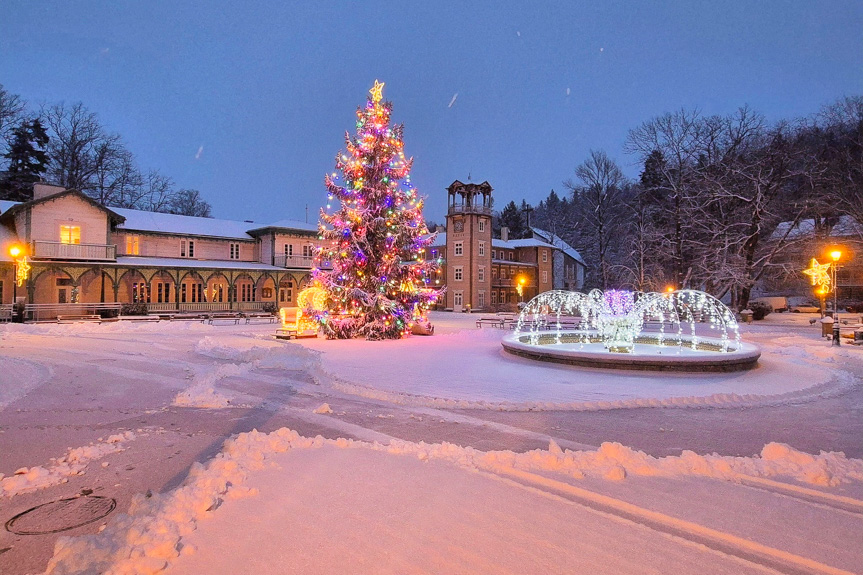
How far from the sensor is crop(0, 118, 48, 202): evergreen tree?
45.8 metres

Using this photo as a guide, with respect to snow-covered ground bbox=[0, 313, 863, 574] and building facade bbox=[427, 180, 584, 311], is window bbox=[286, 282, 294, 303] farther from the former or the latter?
snow-covered ground bbox=[0, 313, 863, 574]

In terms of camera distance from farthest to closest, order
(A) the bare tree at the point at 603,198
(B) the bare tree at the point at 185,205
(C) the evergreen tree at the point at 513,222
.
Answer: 1. (C) the evergreen tree at the point at 513,222
2. (B) the bare tree at the point at 185,205
3. (A) the bare tree at the point at 603,198

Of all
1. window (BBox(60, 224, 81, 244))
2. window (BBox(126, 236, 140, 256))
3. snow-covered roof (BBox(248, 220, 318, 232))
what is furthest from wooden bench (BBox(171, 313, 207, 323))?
snow-covered roof (BBox(248, 220, 318, 232))

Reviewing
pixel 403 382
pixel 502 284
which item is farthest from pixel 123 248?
pixel 502 284

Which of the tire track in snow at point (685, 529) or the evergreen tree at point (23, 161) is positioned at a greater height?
the evergreen tree at point (23, 161)

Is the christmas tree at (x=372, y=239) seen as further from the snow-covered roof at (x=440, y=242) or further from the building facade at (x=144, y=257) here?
the snow-covered roof at (x=440, y=242)

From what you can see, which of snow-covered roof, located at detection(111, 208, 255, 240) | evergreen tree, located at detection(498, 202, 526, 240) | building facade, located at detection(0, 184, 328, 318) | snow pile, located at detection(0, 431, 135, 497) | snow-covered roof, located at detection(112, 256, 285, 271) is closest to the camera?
snow pile, located at detection(0, 431, 135, 497)

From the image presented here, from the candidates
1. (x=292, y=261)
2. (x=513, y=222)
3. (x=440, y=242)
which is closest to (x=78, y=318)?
(x=292, y=261)

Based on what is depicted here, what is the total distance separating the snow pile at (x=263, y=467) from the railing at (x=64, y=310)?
29.8 m

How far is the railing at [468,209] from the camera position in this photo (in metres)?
52.2

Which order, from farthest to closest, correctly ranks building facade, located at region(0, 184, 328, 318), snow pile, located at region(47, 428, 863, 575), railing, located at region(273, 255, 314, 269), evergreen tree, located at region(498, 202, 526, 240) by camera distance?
evergreen tree, located at region(498, 202, 526, 240)
railing, located at region(273, 255, 314, 269)
building facade, located at region(0, 184, 328, 318)
snow pile, located at region(47, 428, 863, 575)

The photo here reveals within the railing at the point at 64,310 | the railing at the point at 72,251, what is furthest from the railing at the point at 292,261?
the railing at the point at 64,310

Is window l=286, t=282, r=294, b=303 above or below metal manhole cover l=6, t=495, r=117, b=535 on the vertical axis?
above

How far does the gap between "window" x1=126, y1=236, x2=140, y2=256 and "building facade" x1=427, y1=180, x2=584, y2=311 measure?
2709 cm
